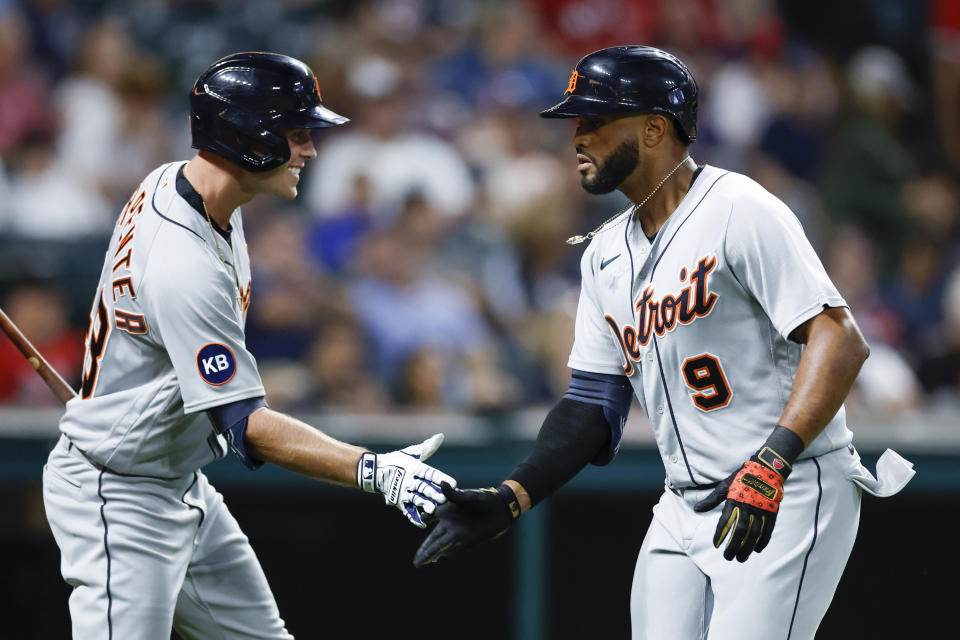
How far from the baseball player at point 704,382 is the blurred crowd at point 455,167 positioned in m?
2.37

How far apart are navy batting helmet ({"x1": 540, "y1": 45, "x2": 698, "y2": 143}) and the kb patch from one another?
1.00 m

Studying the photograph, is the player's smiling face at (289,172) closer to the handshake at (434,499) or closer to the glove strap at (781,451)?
the handshake at (434,499)

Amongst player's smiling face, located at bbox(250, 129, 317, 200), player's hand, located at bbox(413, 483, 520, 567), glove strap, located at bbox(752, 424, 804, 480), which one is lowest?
player's hand, located at bbox(413, 483, 520, 567)

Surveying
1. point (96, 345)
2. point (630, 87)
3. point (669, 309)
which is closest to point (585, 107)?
point (630, 87)

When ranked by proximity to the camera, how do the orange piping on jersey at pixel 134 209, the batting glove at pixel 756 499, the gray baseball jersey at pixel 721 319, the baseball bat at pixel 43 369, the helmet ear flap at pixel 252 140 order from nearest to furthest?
the batting glove at pixel 756 499
the gray baseball jersey at pixel 721 319
the helmet ear flap at pixel 252 140
the orange piping on jersey at pixel 134 209
the baseball bat at pixel 43 369

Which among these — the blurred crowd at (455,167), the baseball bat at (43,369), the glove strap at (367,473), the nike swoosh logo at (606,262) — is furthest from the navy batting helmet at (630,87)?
the blurred crowd at (455,167)

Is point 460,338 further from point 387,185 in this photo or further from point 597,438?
point 597,438

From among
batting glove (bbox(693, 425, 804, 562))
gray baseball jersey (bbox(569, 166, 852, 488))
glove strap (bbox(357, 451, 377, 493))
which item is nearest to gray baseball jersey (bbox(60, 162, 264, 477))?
glove strap (bbox(357, 451, 377, 493))

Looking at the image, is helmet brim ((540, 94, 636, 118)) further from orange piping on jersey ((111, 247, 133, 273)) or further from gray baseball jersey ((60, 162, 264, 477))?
orange piping on jersey ((111, 247, 133, 273))

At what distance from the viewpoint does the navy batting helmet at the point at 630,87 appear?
10.1 ft

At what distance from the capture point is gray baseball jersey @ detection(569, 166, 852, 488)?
2.86m

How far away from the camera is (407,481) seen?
2988 millimetres

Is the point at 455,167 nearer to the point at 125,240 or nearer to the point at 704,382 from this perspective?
the point at 125,240

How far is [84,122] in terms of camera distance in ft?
22.6
